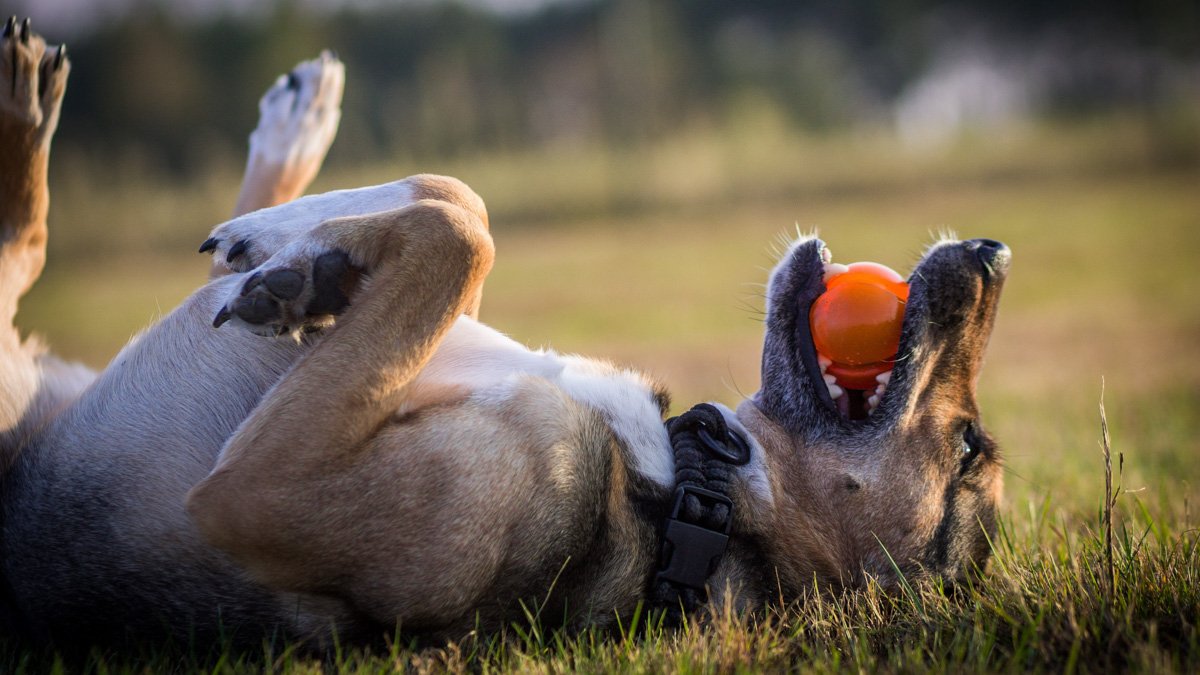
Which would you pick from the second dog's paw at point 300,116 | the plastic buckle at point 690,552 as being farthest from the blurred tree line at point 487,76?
the plastic buckle at point 690,552

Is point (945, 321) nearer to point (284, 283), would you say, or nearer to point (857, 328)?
point (857, 328)

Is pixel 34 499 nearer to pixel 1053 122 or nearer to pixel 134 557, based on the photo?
pixel 134 557

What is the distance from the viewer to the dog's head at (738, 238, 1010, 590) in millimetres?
2914

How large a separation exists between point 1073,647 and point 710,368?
605 cm

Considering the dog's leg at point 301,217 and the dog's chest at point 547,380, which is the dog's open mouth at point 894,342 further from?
the dog's leg at point 301,217

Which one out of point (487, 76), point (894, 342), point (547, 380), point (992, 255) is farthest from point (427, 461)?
point (487, 76)

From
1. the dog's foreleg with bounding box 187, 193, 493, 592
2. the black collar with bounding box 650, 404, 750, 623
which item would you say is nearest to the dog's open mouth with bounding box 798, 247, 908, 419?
the black collar with bounding box 650, 404, 750, 623

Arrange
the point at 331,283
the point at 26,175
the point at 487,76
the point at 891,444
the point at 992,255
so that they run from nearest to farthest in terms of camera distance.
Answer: the point at 331,283 < the point at 891,444 < the point at 992,255 < the point at 26,175 < the point at 487,76

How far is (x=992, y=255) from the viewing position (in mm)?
3117

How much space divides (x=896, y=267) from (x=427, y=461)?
11014mm

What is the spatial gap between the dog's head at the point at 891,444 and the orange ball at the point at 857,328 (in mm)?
44

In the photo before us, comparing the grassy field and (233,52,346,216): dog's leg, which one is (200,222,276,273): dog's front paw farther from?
(233,52,346,216): dog's leg

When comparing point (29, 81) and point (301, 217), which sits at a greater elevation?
point (29, 81)

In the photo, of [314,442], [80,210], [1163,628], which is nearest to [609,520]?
[314,442]
